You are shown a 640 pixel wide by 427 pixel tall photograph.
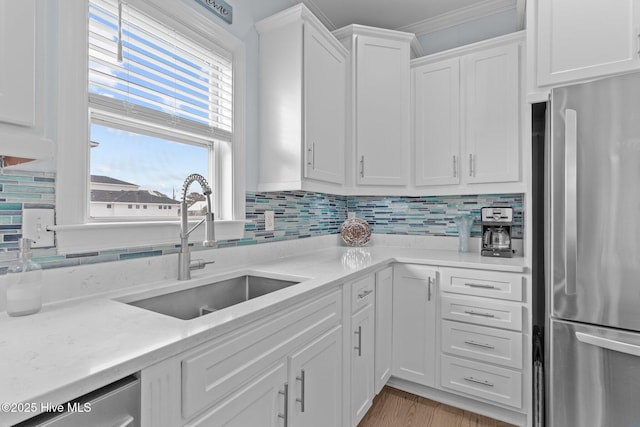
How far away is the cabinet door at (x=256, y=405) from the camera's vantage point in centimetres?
87

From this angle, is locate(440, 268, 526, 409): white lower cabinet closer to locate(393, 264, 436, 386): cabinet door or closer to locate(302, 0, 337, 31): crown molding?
locate(393, 264, 436, 386): cabinet door

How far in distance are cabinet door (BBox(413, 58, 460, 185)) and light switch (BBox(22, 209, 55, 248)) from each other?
218 cm

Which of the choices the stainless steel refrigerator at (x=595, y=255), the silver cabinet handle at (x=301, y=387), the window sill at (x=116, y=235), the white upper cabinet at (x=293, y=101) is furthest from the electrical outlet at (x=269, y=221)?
the stainless steel refrigerator at (x=595, y=255)

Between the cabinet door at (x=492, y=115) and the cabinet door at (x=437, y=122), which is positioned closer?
the cabinet door at (x=492, y=115)

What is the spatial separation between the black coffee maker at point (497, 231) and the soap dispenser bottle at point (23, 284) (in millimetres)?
2327

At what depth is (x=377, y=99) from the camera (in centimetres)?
243

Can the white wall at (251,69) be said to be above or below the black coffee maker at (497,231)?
above

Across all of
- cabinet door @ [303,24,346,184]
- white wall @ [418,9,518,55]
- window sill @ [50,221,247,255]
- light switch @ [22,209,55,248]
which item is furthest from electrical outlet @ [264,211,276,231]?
white wall @ [418,9,518,55]

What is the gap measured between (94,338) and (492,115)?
7.93 ft

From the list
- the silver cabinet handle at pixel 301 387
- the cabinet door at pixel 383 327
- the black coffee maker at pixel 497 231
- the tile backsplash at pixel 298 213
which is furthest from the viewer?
the black coffee maker at pixel 497 231

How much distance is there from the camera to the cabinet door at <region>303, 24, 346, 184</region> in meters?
1.94

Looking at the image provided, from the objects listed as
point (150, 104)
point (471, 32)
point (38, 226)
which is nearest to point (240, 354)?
point (38, 226)

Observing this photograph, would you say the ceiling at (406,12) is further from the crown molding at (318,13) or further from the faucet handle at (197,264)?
the faucet handle at (197,264)

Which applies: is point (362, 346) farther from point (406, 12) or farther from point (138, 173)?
point (406, 12)
